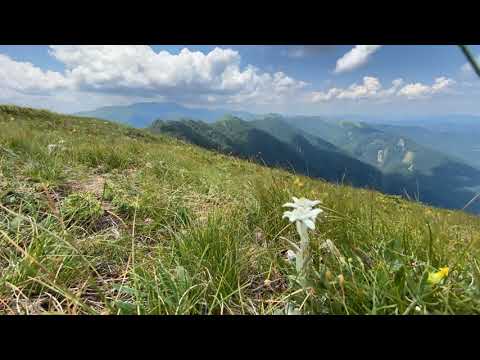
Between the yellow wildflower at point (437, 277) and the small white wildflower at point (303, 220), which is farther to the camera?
the yellow wildflower at point (437, 277)

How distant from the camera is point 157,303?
5.55 feet

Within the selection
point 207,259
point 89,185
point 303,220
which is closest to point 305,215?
point 303,220

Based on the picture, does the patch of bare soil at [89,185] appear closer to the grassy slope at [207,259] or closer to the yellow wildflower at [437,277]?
the grassy slope at [207,259]

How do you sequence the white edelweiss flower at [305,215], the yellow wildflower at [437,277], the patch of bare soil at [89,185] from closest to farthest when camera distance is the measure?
the white edelweiss flower at [305,215] → the yellow wildflower at [437,277] → the patch of bare soil at [89,185]

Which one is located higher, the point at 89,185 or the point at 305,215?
the point at 305,215

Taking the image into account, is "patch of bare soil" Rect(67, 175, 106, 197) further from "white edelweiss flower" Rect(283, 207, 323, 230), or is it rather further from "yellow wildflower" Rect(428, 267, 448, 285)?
"yellow wildflower" Rect(428, 267, 448, 285)

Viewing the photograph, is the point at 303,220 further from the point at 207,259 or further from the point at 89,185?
the point at 89,185

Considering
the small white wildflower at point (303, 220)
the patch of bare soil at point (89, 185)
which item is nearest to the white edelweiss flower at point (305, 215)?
the small white wildflower at point (303, 220)

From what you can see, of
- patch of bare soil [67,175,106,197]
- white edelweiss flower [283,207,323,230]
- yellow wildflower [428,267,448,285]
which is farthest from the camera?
patch of bare soil [67,175,106,197]

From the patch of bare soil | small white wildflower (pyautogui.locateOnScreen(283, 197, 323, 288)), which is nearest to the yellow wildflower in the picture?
small white wildflower (pyautogui.locateOnScreen(283, 197, 323, 288))
